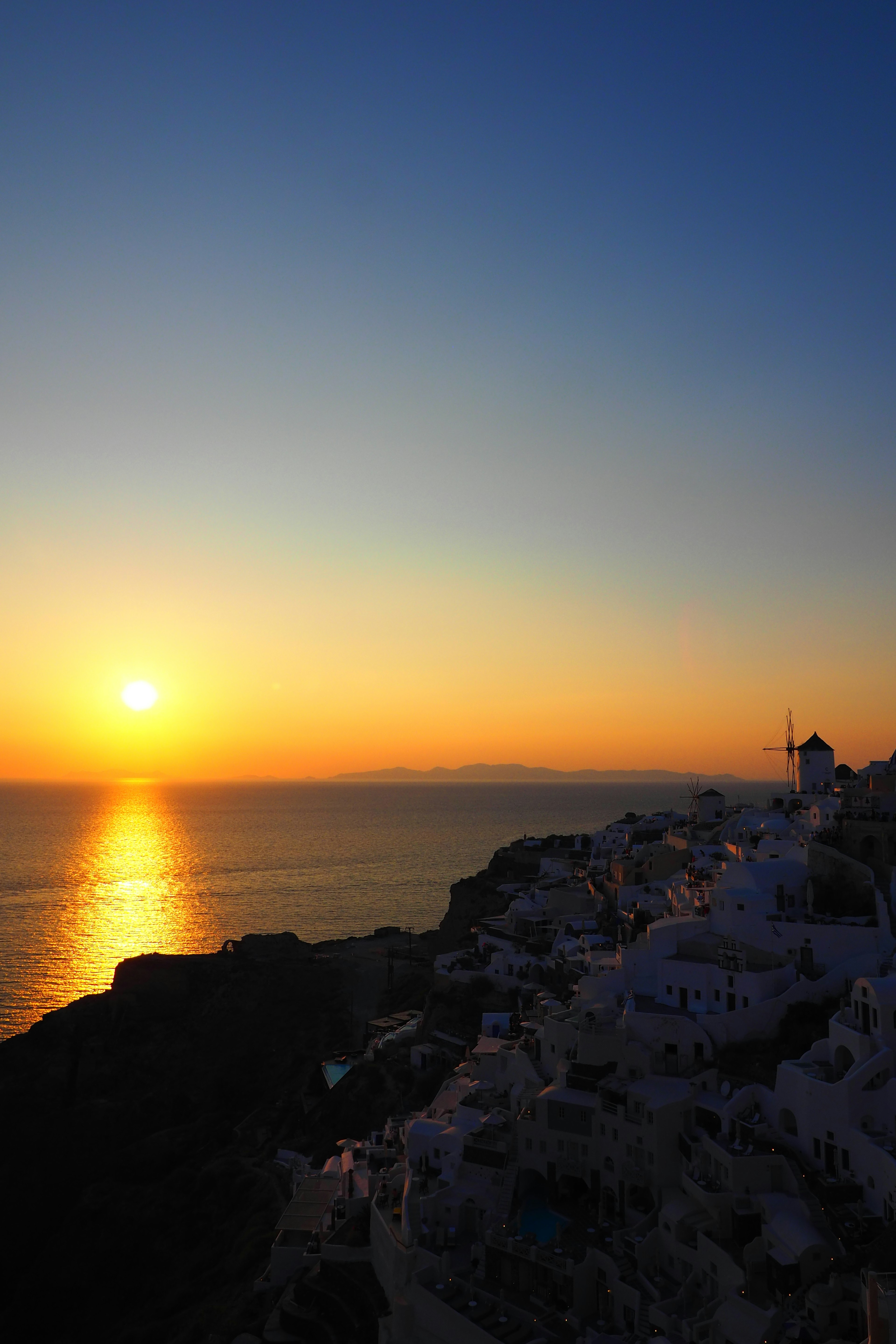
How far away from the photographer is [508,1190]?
1096 inches

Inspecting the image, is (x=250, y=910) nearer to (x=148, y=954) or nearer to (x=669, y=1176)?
(x=148, y=954)

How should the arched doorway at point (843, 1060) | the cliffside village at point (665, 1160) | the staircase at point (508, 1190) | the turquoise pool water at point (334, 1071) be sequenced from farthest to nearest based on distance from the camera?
the turquoise pool water at point (334, 1071) → the staircase at point (508, 1190) → the arched doorway at point (843, 1060) → the cliffside village at point (665, 1160)

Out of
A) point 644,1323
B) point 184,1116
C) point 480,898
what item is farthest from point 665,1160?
point 480,898

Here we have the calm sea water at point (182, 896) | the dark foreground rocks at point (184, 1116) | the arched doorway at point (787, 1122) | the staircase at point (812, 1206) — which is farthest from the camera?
the calm sea water at point (182, 896)

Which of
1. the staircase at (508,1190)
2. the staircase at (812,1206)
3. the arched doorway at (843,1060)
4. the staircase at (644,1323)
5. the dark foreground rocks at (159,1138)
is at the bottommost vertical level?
the dark foreground rocks at (159,1138)

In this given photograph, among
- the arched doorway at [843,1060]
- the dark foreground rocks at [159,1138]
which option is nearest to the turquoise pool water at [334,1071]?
the dark foreground rocks at [159,1138]

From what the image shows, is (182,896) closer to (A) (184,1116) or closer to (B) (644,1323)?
(A) (184,1116)

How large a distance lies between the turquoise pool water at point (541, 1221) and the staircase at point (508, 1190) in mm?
424

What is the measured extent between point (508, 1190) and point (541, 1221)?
1.55 metres

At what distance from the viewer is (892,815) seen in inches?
1574

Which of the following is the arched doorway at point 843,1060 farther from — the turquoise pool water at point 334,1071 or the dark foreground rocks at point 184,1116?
the turquoise pool water at point 334,1071

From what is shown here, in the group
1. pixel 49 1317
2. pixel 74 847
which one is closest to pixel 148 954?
pixel 49 1317

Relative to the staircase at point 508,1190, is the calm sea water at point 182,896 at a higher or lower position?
lower

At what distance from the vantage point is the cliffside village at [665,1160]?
22.7 m
